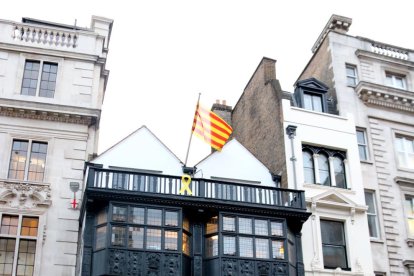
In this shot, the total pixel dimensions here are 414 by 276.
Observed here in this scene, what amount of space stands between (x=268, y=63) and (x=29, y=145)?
14.4 m

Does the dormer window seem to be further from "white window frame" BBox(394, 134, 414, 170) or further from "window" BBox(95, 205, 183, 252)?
"window" BBox(95, 205, 183, 252)

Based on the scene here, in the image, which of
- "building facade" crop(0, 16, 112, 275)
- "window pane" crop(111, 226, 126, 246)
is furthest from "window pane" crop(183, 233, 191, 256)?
"building facade" crop(0, 16, 112, 275)

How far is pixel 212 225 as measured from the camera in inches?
956

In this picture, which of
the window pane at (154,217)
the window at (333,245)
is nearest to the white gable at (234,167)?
the window at (333,245)

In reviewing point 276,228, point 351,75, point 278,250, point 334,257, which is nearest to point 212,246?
point 278,250

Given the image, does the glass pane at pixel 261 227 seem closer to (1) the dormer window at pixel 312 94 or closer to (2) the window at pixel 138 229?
(2) the window at pixel 138 229

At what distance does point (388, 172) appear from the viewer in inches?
1195

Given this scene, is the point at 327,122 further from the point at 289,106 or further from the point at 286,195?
the point at 286,195

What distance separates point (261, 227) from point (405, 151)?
11370 millimetres

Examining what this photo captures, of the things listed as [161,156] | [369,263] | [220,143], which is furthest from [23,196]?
[369,263]

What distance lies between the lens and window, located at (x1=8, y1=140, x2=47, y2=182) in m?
25.0

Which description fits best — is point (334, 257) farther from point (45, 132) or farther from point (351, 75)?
point (45, 132)

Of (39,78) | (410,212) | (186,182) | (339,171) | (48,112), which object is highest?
(39,78)

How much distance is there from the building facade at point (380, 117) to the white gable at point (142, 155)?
10070 millimetres
